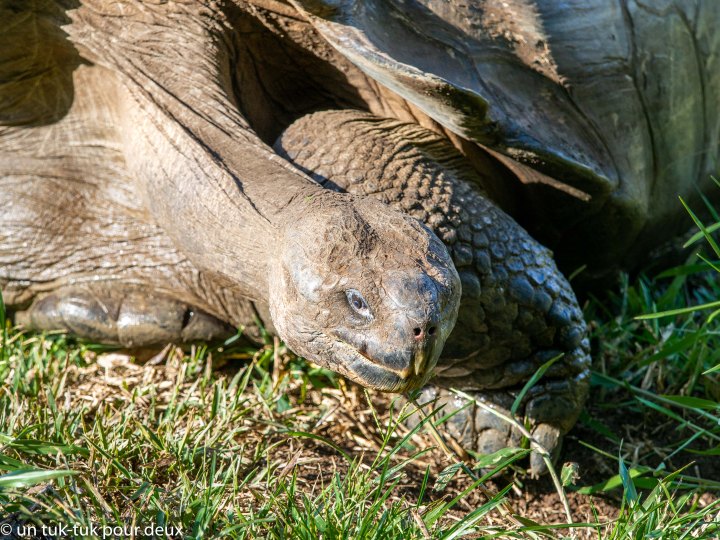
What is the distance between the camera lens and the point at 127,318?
3111mm

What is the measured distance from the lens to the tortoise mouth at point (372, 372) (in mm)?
2014

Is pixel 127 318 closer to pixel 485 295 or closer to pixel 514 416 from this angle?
pixel 485 295

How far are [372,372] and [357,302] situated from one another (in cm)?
17

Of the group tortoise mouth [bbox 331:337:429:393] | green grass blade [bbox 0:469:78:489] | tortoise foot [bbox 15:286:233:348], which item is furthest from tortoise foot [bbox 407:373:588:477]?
green grass blade [bbox 0:469:78:489]

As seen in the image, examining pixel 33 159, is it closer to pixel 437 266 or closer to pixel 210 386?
pixel 210 386

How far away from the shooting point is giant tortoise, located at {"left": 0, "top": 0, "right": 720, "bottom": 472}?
262 cm

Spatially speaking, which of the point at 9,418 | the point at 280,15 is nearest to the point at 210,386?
the point at 9,418

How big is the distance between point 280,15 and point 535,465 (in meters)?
1.75

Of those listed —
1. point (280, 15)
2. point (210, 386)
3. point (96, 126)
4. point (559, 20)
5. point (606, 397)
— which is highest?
point (559, 20)

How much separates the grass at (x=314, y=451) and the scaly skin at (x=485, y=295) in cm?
17

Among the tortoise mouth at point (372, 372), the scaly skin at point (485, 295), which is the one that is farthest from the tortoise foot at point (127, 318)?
the tortoise mouth at point (372, 372)

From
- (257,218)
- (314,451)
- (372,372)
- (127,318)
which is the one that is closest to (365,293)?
(372,372)

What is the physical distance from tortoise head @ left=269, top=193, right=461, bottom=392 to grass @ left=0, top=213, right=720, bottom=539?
1.07ft

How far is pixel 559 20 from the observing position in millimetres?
3086
